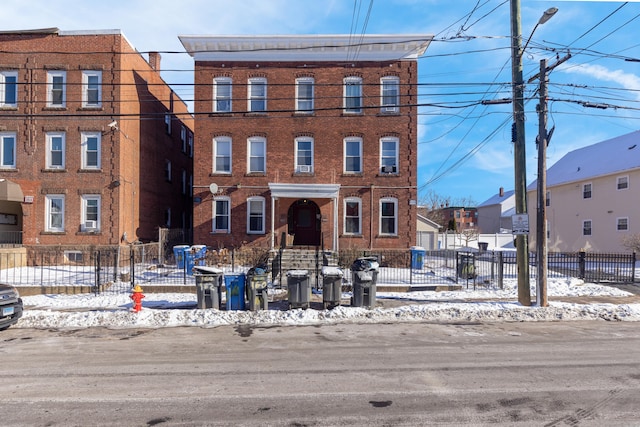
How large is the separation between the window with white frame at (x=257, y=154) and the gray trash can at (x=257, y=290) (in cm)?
1052

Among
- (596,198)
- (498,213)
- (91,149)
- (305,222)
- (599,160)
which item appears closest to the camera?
(91,149)

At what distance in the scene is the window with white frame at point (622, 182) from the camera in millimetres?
24397

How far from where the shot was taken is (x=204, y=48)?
18922 mm

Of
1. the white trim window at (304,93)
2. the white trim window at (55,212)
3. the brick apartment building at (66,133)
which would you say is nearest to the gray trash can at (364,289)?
the white trim window at (304,93)

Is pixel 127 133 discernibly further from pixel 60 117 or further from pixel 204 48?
pixel 204 48

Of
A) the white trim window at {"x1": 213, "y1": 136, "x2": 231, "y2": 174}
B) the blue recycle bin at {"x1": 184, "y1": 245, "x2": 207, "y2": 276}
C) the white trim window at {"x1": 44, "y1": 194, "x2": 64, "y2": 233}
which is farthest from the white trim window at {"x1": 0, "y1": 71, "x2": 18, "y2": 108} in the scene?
the blue recycle bin at {"x1": 184, "y1": 245, "x2": 207, "y2": 276}

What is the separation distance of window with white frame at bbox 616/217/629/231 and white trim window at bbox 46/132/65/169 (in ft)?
115

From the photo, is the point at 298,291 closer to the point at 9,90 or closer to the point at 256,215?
the point at 256,215

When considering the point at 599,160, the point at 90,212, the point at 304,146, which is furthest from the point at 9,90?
the point at 599,160

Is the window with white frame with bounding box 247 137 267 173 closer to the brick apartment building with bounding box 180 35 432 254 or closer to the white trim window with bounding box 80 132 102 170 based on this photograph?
the brick apartment building with bounding box 180 35 432 254

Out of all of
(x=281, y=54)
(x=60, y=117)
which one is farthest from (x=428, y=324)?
(x=60, y=117)

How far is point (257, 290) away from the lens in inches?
381

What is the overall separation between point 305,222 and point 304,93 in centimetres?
719

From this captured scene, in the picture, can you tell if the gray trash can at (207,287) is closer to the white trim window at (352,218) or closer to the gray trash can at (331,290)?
the gray trash can at (331,290)
